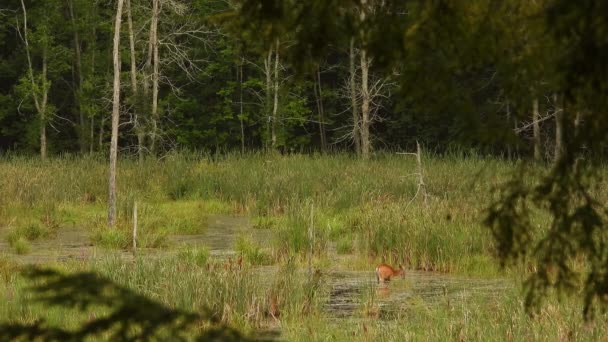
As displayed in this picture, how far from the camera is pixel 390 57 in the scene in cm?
263

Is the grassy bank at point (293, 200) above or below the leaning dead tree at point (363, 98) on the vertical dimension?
below

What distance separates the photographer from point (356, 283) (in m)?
11.6

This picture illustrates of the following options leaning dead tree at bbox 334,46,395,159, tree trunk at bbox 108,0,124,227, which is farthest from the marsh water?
leaning dead tree at bbox 334,46,395,159

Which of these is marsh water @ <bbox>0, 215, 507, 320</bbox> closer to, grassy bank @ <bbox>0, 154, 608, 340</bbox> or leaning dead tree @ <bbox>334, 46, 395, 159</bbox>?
grassy bank @ <bbox>0, 154, 608, 340</bbox>

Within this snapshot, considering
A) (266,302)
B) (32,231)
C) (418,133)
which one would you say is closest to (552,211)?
(266,302)

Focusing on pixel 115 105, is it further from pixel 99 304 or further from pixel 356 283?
pixel 99 304

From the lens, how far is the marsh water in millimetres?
9875

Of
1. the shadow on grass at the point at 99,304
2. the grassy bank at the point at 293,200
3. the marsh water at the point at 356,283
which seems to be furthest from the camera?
the grassy bank at the point at 293,200

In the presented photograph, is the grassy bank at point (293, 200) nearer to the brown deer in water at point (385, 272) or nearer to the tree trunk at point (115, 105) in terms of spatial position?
the tree trunk at point (115, 105)

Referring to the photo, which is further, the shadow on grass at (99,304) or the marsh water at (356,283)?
the marsh water at (356,283)

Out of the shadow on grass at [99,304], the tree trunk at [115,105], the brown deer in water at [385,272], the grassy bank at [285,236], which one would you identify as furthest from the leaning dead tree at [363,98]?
the shadow on grass at [99,304]

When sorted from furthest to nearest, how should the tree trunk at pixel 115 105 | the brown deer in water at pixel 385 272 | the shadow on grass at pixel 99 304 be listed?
the tree trunk at pixel 115 105 → the brown deer in water at pixel 385 272 → the shadow on grass at pixel 99 304

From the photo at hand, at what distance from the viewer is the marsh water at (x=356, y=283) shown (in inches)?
389

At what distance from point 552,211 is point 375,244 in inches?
438
